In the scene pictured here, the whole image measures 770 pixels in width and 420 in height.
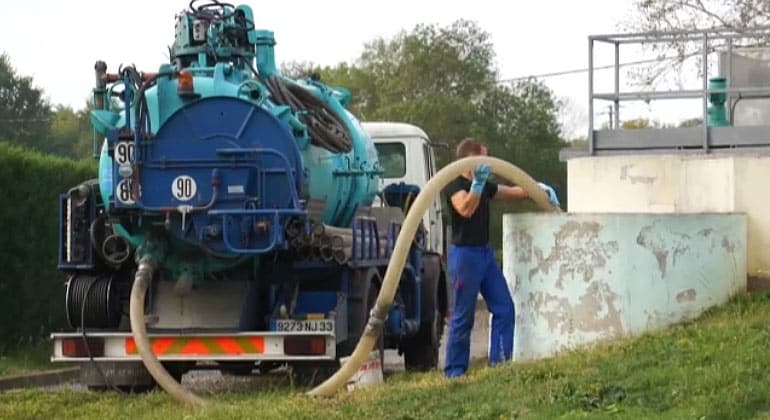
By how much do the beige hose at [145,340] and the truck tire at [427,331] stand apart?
4104 millimetres

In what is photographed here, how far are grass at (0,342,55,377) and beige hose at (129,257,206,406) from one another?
4.30 m

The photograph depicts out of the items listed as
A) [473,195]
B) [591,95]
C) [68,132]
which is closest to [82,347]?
[473,195]

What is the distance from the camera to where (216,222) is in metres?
12.0

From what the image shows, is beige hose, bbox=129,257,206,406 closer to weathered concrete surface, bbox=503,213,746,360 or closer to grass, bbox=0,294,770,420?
grass, bbox=0,294,770,420

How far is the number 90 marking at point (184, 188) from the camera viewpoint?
1206 cm

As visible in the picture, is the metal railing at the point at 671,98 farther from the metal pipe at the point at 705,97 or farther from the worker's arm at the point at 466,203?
the worker's arm at the point at 466,203

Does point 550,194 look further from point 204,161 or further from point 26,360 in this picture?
point 26,360

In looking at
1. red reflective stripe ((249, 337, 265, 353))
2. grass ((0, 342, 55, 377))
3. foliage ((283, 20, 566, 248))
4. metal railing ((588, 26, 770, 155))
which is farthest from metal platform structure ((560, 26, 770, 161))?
foliage ((283, 20, 566, 248))

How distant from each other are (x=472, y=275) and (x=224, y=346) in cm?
226

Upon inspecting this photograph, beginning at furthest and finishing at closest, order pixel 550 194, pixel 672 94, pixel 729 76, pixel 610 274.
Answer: pixel 729 76 < pixel 672 94 < pixel 550 194 < pixel 610 274

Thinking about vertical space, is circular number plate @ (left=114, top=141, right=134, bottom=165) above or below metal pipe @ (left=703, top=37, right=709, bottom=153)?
below

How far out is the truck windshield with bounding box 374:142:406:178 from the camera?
17734 mm

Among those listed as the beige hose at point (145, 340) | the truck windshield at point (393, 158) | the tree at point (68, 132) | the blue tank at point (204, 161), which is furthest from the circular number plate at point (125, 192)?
the tree at point (68, 132)

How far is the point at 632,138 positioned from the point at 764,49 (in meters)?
3.43
